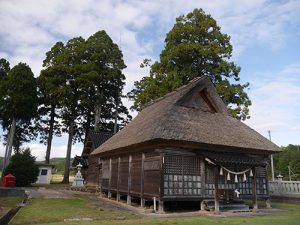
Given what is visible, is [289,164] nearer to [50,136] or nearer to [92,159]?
[92,159]

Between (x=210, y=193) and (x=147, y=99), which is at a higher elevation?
(x=147, y=99)

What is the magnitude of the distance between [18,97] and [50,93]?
166 inches

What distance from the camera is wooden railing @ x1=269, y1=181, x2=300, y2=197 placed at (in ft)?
66.5

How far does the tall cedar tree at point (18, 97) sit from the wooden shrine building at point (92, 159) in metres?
8.39

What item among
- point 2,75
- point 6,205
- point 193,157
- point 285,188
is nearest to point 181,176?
point 193,157

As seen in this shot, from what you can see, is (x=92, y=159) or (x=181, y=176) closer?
(x=181, y=176)

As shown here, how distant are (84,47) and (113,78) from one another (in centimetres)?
569

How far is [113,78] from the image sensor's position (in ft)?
130

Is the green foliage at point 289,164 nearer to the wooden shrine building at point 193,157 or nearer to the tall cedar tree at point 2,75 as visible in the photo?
the wooden shrine building at point 193,157

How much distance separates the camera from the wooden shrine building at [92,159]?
32.1 metres

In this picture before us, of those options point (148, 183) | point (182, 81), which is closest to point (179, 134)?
point (148, 183)

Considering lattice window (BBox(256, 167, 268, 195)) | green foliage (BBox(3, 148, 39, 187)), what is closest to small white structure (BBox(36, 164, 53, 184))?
green foliage (BBox(3, 148, 39, 187))

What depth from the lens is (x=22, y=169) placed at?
2995cm

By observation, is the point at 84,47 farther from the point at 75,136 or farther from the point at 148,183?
the point at 148,183
